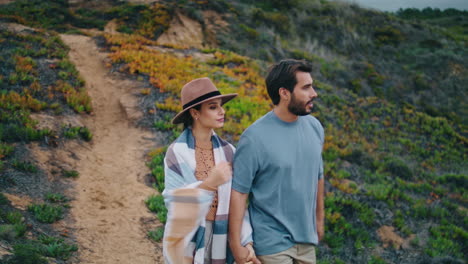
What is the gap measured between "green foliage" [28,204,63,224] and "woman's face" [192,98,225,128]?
3614 mm

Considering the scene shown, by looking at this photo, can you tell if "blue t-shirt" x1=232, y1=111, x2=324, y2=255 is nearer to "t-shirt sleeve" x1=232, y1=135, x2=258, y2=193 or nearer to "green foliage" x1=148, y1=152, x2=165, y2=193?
"t-shirt sleeve" x1=232, y1=135, x2=258, y2=193

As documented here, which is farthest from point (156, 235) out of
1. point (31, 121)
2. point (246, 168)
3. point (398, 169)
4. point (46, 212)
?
point (398, 169)

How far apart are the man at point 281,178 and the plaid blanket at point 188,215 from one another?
0.28 ft

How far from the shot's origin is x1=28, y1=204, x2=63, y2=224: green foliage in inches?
199

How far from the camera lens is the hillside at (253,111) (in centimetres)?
653

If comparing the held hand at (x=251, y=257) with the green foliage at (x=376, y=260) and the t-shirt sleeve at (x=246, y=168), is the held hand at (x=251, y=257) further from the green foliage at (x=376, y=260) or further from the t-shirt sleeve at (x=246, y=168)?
the green foliage at (x=376, y=260)

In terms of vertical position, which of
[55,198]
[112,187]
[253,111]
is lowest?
[112,187]

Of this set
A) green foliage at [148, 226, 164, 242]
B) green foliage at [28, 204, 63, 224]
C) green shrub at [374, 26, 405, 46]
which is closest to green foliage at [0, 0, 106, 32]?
green foliage at [28, 204, 63, 224]

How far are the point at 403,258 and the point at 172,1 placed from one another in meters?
24.1

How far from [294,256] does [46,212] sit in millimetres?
4287

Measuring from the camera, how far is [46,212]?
17.1 ft

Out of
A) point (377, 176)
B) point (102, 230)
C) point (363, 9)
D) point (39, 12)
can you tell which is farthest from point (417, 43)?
point (102, 230)

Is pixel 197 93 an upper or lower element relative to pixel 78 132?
upper

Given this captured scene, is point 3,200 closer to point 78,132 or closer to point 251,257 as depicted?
point 78,132
